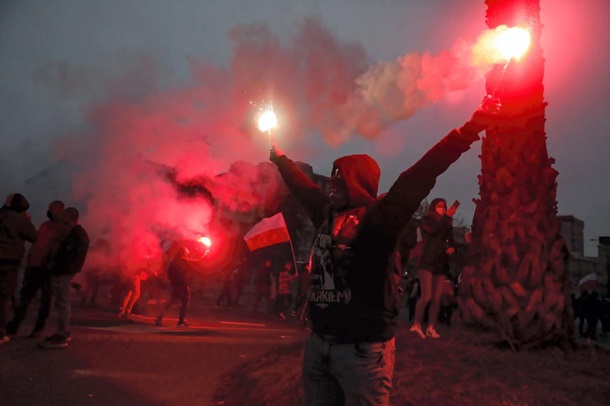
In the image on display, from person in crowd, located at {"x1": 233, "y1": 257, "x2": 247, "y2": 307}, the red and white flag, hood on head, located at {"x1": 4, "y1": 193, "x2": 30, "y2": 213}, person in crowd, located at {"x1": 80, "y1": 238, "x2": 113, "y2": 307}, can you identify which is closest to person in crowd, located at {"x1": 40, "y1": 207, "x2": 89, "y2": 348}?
hood on head, located at {"x1": 4, "y1": 193, "x2": 30, "y2": 213}

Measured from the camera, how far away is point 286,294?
13648 mm

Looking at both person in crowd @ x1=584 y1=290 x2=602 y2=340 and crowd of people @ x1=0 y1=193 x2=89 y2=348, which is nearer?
crowd of people @ x1=0 y1=193 x2=89 y2=348

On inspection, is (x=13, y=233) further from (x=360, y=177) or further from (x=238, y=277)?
(x=238, y=277)

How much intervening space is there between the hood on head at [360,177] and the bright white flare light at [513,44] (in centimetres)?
153

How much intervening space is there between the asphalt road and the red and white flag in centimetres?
227

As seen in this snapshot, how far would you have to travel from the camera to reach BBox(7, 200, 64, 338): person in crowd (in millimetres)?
6672

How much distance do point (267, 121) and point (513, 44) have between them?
6.90ft

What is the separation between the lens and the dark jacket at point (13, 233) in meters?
6.34

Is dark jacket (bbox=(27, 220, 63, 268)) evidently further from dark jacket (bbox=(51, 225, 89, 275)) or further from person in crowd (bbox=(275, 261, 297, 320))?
person in crowd (bbox=(275, 261, 297, 320))

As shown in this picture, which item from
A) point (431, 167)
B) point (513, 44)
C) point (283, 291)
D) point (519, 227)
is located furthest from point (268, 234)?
point (431, 167)

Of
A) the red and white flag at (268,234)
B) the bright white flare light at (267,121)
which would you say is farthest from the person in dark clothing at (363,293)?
the red and white flag at (268,234)

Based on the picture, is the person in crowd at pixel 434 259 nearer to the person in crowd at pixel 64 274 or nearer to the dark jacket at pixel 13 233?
the person in crowd at pixel 64 274

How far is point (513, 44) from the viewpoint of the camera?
3566 millimetres

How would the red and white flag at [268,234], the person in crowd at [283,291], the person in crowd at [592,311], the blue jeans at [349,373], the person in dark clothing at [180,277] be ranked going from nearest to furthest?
the blue jeans at [349,373]
the person in dark clothing at [180,277]
the red and white flag at [268,234]
the person in crowd at [592,311]
the person in crowd at [283,291]
